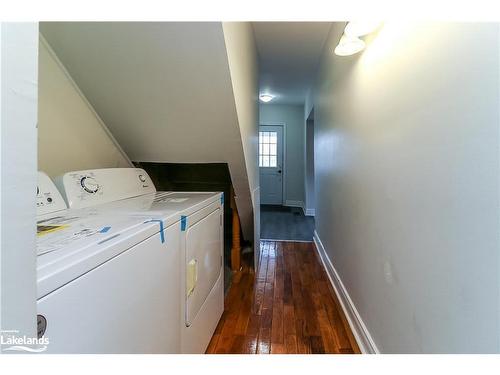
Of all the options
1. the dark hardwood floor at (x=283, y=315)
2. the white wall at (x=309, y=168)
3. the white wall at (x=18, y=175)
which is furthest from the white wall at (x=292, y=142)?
the white wall at (x=18, y=175)

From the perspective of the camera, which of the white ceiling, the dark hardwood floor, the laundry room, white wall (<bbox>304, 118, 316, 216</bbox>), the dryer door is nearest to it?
the laundry room

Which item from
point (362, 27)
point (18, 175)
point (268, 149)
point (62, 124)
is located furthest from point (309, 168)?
point (18, 175)

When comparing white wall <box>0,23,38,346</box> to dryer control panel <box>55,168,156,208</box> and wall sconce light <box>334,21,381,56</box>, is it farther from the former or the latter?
wall sconce light <box>334,21,381,56</box>

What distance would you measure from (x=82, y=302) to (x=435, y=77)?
3.65ft

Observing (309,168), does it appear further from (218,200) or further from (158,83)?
(158,83)

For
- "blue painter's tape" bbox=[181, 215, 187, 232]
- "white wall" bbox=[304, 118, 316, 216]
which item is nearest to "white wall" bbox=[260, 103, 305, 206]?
"white wall" bbox=[304, 118, 316, 216]

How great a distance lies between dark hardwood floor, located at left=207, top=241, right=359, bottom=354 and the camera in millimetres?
1380

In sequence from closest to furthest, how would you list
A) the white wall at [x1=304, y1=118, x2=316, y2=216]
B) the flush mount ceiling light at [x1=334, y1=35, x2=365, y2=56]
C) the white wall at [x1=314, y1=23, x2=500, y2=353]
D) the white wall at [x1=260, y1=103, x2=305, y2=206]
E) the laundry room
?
the laundry room, the white wall at [x1=314, y1=23, x2=500, y2=353], the flush mount ceiling light at [x1=334, y1=35, x2=365, y2=56], the white wall at [x1=304, y1=118, x2=316, y2=216], the white wall at [x1=260, y1=103, x2=305, y2=206]

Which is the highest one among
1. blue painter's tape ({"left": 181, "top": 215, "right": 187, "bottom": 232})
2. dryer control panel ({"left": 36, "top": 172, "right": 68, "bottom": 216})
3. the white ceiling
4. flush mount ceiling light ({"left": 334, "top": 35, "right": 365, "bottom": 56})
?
the white ceiling

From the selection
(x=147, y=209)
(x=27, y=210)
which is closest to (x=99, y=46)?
(x=147, y=209)

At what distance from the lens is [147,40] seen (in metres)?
1.02

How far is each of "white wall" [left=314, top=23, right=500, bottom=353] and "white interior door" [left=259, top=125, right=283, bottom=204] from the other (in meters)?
4.38

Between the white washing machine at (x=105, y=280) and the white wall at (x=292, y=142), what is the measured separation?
503 cm

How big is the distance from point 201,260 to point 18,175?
0.97 metres
